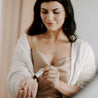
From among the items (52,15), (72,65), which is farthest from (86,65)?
(52,15)

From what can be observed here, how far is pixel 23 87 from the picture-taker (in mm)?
357

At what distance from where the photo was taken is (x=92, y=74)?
375 millimetres

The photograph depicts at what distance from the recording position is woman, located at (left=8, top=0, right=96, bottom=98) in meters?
0.36

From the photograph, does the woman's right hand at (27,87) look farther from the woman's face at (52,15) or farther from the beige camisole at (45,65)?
the woman's face at (52,15)

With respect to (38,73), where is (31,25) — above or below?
above

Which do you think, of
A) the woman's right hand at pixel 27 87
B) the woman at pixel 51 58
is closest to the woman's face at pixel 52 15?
the woman at pixel 51 58

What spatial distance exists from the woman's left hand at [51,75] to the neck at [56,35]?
0.07m

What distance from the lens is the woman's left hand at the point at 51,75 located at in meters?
0.36

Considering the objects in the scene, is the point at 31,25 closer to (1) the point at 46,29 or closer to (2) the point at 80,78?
(1) the point at 46,29

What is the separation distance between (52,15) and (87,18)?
82 mm

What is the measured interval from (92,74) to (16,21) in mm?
214

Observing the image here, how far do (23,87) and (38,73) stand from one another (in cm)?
5

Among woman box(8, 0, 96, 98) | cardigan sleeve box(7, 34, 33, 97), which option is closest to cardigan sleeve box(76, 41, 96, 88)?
woman box(8, 0, 96, 98)

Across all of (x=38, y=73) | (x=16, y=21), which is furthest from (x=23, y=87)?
(x=16, y=21)
